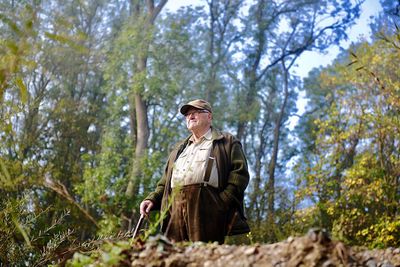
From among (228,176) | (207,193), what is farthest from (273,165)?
(207,193)

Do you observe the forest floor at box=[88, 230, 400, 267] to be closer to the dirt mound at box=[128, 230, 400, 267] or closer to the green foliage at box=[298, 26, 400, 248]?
the dirt mound at box=[128, 230, 400, 267]

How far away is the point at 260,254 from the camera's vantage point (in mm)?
1648

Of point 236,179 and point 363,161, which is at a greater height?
point 363,161

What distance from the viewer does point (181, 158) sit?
3928 mm

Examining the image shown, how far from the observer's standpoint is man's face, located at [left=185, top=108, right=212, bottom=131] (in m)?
3.96

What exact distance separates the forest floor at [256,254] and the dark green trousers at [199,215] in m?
1.82

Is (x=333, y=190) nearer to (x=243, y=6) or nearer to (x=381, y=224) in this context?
(x=381, y=224)

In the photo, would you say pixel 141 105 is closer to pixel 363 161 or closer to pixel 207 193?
pixel 363 161

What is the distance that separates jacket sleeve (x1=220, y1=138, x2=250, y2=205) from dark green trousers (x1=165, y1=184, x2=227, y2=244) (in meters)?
0.07

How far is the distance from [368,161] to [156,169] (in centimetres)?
497

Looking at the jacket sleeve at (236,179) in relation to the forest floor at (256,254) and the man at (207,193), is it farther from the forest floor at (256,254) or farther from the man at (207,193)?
the forest floor at (256,254)

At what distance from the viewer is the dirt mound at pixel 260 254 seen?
4.86ft

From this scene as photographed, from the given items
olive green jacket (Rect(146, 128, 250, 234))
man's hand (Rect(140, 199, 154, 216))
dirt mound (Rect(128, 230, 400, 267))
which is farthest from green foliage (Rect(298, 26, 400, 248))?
dirt mound (Rect(128, 230, 400, 267))

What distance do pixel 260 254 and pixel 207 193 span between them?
203 centimetres
